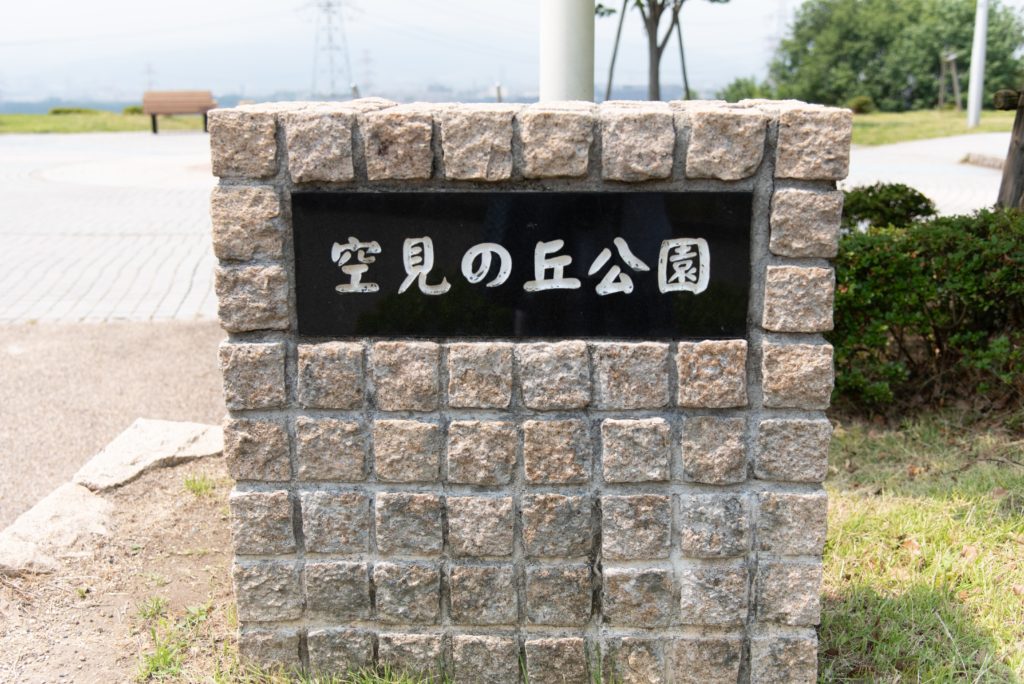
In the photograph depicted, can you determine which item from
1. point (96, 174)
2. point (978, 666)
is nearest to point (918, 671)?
point (978, 666)

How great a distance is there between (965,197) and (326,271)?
10.7 meters

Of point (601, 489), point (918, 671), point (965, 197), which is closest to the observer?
point (601, 489)

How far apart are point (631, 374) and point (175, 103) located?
79.7 feet

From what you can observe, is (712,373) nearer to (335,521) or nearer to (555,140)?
(555,140)

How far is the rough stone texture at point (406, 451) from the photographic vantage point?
8.54ft

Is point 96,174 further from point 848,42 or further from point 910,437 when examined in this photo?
point 848,42

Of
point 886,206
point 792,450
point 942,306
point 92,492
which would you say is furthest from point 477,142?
point 886,206

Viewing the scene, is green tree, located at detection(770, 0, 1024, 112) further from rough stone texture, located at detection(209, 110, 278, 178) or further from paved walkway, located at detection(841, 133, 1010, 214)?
rough stone texture, located at detection(209, 110, 278, 178)

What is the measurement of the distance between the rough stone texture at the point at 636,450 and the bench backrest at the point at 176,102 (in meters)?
23.5

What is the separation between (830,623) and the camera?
3.13 metres

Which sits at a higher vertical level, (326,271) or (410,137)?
(410,137)

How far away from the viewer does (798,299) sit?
2477mm

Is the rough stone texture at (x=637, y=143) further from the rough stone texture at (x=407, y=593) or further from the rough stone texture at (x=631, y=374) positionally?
the rough stone texture at (x=407, y=593)

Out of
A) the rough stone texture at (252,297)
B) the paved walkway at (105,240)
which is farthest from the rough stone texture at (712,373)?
the paved walkway at (105,240)
